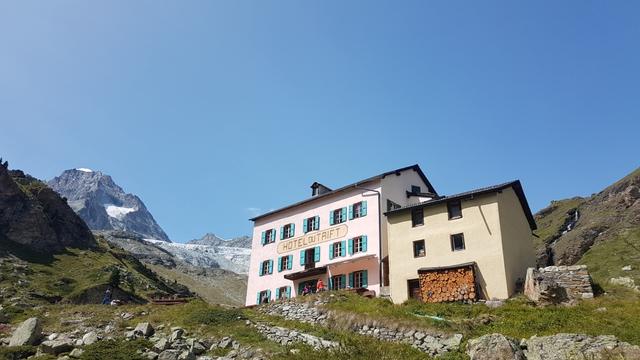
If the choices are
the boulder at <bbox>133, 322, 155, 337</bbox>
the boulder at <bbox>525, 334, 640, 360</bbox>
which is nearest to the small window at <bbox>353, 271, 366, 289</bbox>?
the boulder at <bbox>133, 322, 155, 337</bbox>

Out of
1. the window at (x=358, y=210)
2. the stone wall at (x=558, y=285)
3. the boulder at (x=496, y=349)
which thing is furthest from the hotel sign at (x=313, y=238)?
the boulder at (x=496, y=349)

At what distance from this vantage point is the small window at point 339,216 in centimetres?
4100

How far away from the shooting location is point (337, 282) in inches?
1542

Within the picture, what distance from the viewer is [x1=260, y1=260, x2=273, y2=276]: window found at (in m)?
44.9

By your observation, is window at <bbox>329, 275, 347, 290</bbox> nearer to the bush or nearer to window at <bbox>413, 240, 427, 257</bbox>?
window at <bbox>413, 240, 427, 257</bbox>

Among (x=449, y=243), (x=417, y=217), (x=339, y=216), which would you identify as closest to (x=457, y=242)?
(x=449, y=243)

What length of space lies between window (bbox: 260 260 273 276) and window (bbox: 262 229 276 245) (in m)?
2.02

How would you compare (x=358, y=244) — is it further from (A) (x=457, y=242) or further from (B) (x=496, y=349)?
(B) (x=496, y=349)

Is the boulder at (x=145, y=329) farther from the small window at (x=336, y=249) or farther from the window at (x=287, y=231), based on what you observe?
the window at (x=287, y=231)

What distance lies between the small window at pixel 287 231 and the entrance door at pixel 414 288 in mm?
15588

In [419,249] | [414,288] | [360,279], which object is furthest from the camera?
[360,279]

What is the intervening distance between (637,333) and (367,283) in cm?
2025

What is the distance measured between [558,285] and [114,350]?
898 inches

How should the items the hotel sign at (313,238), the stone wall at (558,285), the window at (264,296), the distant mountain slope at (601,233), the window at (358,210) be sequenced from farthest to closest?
the distant mountain slope at (601,233)
the window at (264,296)
the hotel sign at (313,238)
the window at (358,210)
the stone wall at (558,285)
